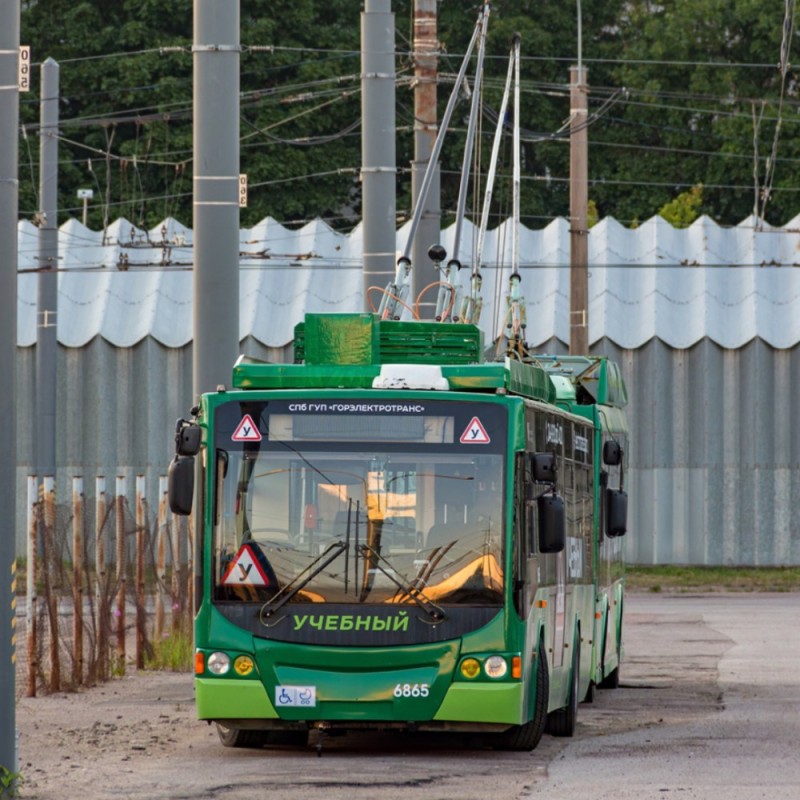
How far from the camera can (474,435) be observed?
45.4 feet

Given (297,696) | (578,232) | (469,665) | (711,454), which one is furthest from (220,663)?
(711,454)

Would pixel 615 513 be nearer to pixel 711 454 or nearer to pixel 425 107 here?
pixel 425 107

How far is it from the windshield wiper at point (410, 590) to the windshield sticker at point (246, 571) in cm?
65

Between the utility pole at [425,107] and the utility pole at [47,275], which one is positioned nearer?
the utility pole at [425,107]

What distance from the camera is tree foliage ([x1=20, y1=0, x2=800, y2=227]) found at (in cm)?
5803

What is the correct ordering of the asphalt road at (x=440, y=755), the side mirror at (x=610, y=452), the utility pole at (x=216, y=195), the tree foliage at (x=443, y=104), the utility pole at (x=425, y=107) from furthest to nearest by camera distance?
the tree foliage at (x=443, y=104) < the utility pole at (x=425, y=107) < the side mirror at (x=610, y=452) < the utility pole at (x=216, y=195) < the asphalt road at (x=440, y=755)

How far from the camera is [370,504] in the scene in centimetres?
1368

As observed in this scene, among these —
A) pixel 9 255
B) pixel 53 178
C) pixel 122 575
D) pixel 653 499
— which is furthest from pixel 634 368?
pixel 9 255

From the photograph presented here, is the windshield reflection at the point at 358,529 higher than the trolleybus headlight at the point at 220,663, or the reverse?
the windshield reflection at the point at 358,529

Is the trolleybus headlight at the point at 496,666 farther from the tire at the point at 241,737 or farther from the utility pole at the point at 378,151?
the utility pole at the point at 378,151

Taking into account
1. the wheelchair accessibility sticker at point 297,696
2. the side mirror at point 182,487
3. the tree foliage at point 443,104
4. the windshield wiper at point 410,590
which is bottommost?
the wheelchair accessibility sticker at point 297,696

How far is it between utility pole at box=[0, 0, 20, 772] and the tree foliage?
142 ft

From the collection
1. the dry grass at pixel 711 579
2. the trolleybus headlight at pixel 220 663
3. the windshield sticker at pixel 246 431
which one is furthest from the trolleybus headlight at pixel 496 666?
the dry grass at pixel 711 579

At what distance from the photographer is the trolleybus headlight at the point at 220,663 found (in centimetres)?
1364
